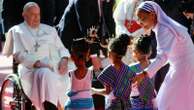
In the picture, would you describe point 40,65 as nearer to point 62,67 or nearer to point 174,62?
point 62,67

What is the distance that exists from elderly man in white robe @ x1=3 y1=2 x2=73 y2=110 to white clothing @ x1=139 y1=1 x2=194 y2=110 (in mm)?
1463

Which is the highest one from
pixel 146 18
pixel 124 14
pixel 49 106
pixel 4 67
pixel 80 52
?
pixel 146 18

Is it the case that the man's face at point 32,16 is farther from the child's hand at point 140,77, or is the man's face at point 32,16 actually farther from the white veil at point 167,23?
the child's hand at point 140,77

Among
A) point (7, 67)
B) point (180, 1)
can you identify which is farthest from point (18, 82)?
point (7, 67)

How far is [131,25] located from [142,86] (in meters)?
1.78

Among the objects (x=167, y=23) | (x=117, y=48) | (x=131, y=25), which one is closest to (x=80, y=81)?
(x=117, y=48)

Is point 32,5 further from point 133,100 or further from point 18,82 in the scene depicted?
point 133,100

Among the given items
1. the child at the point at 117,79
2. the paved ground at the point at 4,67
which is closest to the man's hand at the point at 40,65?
the child at the point at 117,79

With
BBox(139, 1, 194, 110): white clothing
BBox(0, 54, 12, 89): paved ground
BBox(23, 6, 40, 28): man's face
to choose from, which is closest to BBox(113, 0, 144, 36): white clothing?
BBox(23, 6, 40, 28): man's face

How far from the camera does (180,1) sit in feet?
28.0

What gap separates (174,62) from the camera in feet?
20.1

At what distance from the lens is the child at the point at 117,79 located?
19.2 ft

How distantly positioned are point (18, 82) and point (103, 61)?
1.25 meters

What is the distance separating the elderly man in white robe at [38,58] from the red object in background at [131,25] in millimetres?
828
